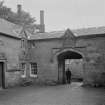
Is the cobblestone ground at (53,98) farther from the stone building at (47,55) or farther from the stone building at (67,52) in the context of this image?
Answer: the stone building at (67,52)

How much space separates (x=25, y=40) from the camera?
859 inches

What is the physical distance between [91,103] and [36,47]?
508 inches

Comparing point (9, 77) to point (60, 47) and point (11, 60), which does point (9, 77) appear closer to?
point (11, 60)

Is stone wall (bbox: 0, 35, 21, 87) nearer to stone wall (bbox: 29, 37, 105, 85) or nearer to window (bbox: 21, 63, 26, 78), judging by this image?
window (bbox: 21, 63, 26, 78)

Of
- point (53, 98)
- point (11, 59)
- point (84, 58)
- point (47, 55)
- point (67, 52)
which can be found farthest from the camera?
point (47, 55)

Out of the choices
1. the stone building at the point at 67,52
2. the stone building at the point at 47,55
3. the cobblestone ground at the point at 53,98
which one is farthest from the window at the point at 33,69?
the cobblestone ground at the point at 53,98

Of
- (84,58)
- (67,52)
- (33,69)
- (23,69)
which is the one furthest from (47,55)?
(84,58)

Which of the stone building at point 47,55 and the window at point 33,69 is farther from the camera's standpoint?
the window at point 33,69

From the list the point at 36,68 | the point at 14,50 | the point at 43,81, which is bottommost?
the point at 43,81

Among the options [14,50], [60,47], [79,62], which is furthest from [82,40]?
[79,62]

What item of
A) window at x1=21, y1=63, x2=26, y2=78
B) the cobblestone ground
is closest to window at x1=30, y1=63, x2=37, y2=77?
window at x1=21, y1=63, x2=26, y2=78

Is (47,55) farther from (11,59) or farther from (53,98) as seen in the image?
(53,98)

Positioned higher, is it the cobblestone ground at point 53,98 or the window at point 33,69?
the window at point 33,69

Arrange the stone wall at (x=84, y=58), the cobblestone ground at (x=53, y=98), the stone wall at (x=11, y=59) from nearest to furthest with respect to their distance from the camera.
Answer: the cobblestone ground at (x=53, y=98), the stone wall at (x=11, y=59), the stone wall at (x=84, y=58)
